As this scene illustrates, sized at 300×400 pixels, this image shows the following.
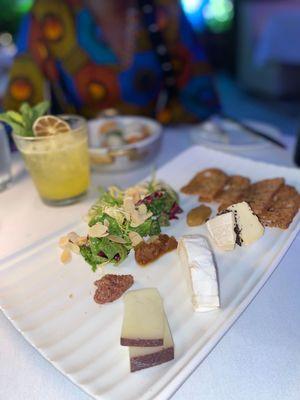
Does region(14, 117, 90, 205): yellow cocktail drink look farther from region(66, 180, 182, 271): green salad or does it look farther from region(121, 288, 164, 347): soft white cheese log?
region(121, 288, 164, 347): soft white cheese log

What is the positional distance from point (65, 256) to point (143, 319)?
24cm

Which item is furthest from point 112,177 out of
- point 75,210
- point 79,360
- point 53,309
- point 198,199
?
point 79,360

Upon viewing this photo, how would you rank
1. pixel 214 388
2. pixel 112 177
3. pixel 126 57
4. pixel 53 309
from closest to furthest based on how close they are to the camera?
pixel 214 388, pixel 53 309, pixel 112 177, pixel 126 57

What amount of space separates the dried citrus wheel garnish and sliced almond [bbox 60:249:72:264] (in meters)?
0.33

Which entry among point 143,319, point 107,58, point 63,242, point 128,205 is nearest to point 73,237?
point 63,242

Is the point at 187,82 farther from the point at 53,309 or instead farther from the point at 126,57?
the point at 53,309

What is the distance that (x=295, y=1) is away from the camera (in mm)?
4613

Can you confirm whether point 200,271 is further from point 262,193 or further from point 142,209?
point 262,193

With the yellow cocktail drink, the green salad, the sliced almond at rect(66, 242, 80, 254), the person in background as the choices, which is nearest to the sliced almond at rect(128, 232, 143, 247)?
the green salad

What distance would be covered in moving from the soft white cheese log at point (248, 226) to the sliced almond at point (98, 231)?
0.25 m

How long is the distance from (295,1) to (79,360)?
199 inches

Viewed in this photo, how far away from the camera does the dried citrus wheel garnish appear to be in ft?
3.19

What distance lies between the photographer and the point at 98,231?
0.76 meters

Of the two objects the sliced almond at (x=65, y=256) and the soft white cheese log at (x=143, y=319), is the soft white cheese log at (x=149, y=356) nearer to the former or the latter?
the soft white cheese log at (x=143, y=319)
